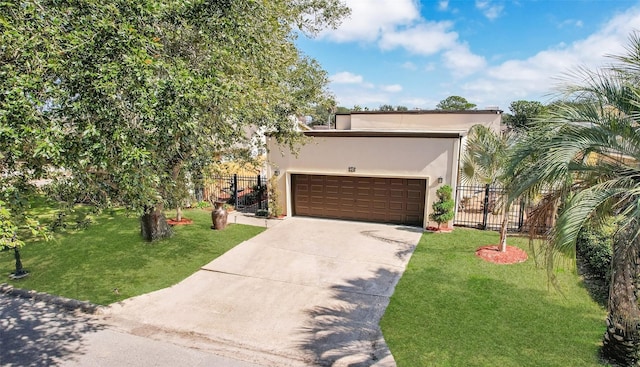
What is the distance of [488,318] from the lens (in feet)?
23.7

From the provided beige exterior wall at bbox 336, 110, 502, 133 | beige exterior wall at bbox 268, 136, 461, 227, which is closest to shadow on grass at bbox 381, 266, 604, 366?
beige exterior wall at bbox 268, 136, 461, 227

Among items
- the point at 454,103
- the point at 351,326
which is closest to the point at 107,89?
the point at 351,326

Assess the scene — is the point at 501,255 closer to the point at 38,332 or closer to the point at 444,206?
the point at 444,206

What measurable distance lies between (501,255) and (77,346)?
35.7 feet

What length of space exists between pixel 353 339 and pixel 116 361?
14.0 ft

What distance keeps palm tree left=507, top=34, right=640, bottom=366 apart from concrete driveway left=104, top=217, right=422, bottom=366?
3.61 metres

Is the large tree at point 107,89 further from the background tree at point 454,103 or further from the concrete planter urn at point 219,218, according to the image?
the background tree at point 454,103

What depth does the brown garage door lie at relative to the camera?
47.1 ft

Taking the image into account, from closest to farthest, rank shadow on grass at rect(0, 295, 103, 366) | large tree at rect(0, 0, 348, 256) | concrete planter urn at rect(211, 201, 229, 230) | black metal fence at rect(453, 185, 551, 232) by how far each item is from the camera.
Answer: large tree at rect(0, 0, 348, 256), shadow on grass at rect(0, 295, 103, 366), black metal fence at rect(453, 185, 551, 232), concrete planter urn at rect(211, 201, 229, 230)

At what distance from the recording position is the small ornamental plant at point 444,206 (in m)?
13.1

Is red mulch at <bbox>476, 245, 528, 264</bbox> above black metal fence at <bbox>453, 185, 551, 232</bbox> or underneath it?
underneath

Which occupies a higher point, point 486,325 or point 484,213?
point 484,213

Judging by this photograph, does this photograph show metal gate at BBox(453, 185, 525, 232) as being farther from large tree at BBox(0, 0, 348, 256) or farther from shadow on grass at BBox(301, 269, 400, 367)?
large tree at BBox(0, 0, 348, 256)

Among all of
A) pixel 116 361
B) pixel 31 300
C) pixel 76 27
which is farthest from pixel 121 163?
pixel 31 300
